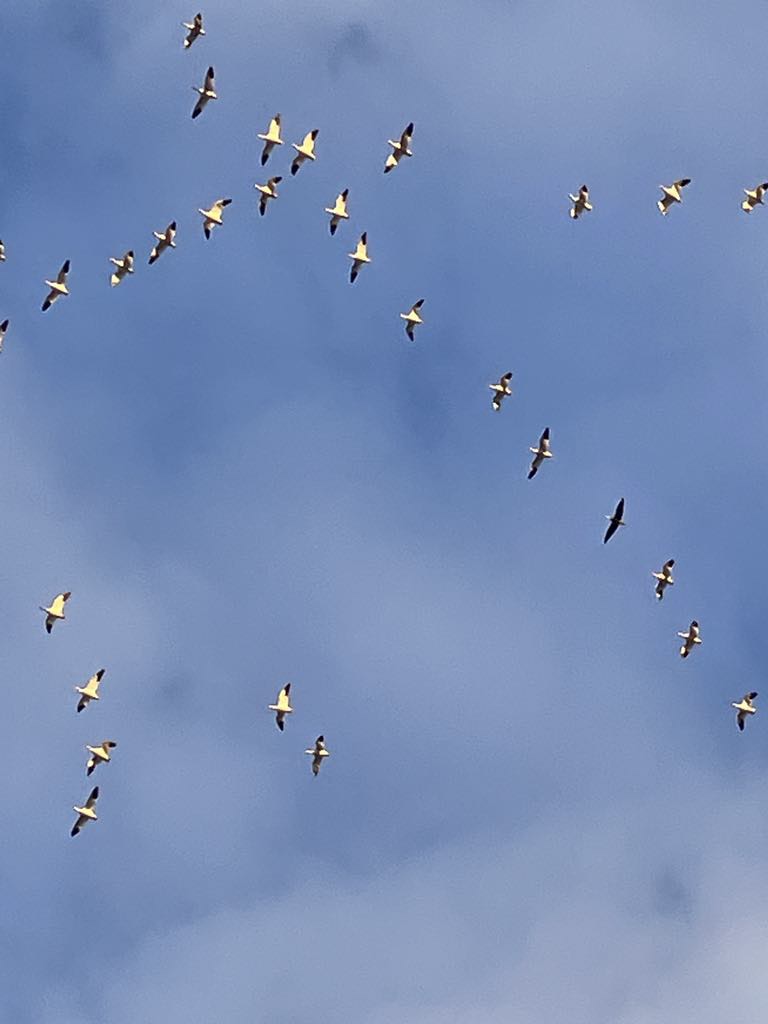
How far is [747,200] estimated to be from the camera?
19600cm

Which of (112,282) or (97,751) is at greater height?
(112,282)

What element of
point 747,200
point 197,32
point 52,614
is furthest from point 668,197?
point 52,614

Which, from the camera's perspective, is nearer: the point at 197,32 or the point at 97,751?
the point at 197,32

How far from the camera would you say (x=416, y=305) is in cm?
19962

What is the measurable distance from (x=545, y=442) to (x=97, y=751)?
37.0 meters

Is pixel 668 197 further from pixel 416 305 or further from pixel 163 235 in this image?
pixel 163 235

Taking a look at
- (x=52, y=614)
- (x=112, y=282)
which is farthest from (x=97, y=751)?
(x=112, y=282)

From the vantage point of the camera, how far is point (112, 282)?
198m

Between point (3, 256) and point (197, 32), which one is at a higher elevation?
point (197, 32)

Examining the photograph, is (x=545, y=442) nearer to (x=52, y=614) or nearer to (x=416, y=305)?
(x=416, y=305)

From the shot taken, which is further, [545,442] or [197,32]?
[545,442]

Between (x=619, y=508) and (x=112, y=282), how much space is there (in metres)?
37.3

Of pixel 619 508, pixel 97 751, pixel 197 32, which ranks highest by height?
pixel 197 32

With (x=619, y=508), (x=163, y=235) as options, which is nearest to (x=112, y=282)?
(x=163, y=235)
